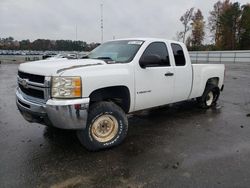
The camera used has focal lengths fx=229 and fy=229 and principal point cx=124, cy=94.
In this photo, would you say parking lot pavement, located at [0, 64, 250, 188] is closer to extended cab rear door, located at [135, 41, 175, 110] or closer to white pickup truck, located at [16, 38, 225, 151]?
white pickup truck, located at [16, 38, 225, 151]

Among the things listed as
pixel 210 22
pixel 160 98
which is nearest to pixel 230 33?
pixel 210 22

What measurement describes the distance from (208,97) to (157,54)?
297 centimetres

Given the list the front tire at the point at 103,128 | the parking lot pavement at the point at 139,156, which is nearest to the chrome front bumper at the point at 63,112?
the front tire at the point at 103,128

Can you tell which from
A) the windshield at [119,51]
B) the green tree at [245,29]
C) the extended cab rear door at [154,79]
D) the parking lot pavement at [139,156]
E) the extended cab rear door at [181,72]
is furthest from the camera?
the green tree at [245,29]

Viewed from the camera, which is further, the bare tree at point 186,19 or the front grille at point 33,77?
the bare tree at point 186,19

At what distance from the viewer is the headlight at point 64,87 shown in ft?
10.8

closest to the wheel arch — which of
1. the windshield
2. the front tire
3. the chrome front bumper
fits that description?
the front tire

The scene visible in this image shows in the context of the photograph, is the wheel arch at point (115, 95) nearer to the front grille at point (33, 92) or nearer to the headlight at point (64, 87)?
the headlight at point (64, 87)

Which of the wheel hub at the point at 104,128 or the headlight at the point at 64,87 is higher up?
the headlight at the point at 64,87

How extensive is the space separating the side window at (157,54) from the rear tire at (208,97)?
2.26 metres

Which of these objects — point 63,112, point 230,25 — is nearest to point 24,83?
point 63,112

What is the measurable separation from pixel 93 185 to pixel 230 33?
6210 cm

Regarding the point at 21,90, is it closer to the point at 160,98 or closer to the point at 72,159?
the point at 72,159

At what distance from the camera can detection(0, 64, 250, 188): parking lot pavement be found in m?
3.01
